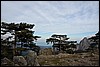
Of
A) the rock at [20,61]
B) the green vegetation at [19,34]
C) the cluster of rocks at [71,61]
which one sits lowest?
the cluster of rocks at [71,61]

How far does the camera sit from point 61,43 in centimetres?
3922

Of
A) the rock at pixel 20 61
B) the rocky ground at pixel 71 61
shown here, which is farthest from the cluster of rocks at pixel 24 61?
the rocky ground at pixel 71 61

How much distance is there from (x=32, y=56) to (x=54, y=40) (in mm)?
19022

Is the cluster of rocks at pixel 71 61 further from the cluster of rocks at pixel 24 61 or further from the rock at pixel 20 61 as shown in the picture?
the rock at pixel 20 61

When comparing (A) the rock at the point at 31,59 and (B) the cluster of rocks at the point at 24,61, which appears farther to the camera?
(A) the rock at the point at 31,59

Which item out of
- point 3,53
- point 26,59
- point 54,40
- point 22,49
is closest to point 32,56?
point 26,59

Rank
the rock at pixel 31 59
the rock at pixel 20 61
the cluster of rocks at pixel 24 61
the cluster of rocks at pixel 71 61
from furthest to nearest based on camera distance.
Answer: the cluster of rocks at pixel 71 61 < the rock at pixel 31 59 < the cluster of rocks at pixel 24 61 < the rock at pixel 20 61

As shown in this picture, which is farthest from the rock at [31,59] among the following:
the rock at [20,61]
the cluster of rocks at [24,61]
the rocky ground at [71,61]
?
the rocky ground at [71,61]

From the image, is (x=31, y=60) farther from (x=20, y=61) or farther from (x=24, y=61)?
(x=20, y=61)

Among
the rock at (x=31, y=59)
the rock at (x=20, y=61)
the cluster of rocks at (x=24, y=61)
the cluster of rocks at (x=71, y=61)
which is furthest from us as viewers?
the cluster of rocks at (x=71, y=61)

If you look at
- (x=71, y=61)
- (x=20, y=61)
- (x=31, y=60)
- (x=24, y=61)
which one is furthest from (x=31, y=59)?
(x=71, y=61)

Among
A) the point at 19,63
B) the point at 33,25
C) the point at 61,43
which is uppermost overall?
the point at 33,25

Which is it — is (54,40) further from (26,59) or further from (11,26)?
(26,59)

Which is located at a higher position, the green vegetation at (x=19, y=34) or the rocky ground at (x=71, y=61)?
the green vegetation at (x=19, y=34)
